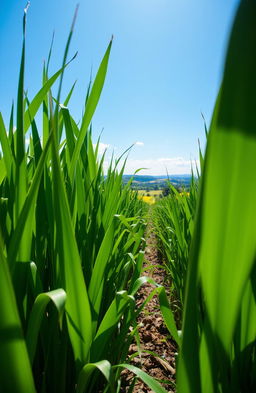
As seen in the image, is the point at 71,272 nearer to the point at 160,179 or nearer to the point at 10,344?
the point at 10,344

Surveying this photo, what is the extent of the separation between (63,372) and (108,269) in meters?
0.21

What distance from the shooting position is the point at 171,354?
2.90 ft

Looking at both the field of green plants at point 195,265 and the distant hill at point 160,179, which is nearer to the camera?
the field of green plants at point 195,265

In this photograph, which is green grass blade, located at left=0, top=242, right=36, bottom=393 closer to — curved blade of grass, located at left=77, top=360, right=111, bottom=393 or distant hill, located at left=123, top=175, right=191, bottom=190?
curved blade of grass, located at left=77, top=360, right=111, bottom=393

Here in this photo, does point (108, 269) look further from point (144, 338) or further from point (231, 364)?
point (144, 338)

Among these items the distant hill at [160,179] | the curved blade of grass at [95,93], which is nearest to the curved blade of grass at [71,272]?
the curved blade of grass at [95,93]

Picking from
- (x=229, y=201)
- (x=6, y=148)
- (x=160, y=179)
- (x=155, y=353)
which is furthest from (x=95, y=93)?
(x=160, y=179)

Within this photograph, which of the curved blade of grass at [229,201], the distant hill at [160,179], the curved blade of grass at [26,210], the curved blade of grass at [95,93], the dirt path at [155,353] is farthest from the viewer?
the distant hill at [160,179]

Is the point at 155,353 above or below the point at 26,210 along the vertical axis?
below

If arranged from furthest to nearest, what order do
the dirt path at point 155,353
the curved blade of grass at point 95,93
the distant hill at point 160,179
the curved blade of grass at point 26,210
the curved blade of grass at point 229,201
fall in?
1. the distant hill at point 160,179
2. the dirt path at point 155,353
3. the curved blade of grass at point 95,93
4. the curved blade of grass at point 26,210
5. the curved blade of grass at point 229,201

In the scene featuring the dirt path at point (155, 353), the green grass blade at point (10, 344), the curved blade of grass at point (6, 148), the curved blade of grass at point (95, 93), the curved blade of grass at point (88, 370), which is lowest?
the dirt path at point (155, 353)

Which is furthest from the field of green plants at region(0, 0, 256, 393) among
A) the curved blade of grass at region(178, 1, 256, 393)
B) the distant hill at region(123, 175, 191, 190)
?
the distant hill at region(123, 175, 191, 190)

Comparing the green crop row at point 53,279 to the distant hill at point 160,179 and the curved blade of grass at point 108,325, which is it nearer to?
the curved blade of grass at point 108,325

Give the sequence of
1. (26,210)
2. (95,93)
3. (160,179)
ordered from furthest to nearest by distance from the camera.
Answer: (160,179) < (95,93) < (26,210)
